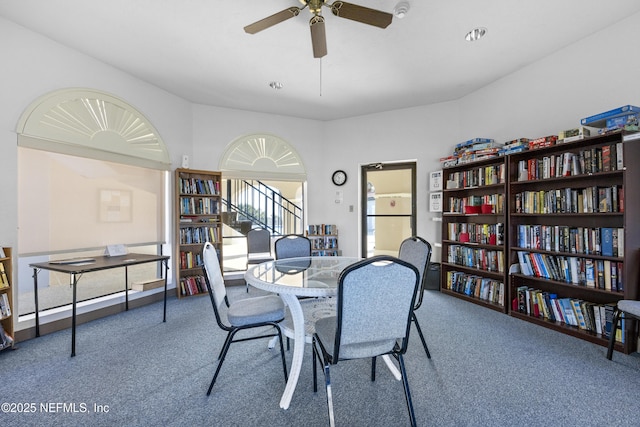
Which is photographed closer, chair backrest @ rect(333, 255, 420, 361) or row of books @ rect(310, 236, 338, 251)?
chair backrest @ rect(333, 255, 420, 361)

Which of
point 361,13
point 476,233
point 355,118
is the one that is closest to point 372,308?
point 361,13

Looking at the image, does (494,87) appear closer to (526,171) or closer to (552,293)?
(526,171)

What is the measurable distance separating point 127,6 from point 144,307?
3416 mm

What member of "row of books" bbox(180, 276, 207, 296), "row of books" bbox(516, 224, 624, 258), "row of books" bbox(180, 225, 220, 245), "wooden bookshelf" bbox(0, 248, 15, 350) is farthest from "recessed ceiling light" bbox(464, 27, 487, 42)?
"wooden bookshelf" bbox(0, 248, 15, 350)

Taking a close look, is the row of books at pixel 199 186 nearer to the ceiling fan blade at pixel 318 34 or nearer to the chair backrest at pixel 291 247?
the chair backrest at pixel 291 247

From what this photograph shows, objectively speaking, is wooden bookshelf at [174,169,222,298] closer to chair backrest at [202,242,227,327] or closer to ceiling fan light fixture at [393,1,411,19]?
chair backrest at [202,242,227,327]

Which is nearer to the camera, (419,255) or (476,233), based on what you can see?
(419,255)

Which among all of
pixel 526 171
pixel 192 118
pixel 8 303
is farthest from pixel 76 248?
pixel 526 171

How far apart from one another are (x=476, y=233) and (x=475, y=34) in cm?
241

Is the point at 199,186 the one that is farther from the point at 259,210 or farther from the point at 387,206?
the point at 387,206

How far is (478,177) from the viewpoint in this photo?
12.9 feet

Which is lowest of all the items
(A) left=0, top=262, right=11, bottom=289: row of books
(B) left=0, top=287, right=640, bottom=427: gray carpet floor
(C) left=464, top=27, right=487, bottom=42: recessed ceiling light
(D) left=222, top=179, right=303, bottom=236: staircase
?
(B) left=0, top=287, right=640, bottom=427: gray carpet floor

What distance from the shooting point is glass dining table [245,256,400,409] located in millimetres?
1825

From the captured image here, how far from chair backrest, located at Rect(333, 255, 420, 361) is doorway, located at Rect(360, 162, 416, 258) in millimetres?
3684
